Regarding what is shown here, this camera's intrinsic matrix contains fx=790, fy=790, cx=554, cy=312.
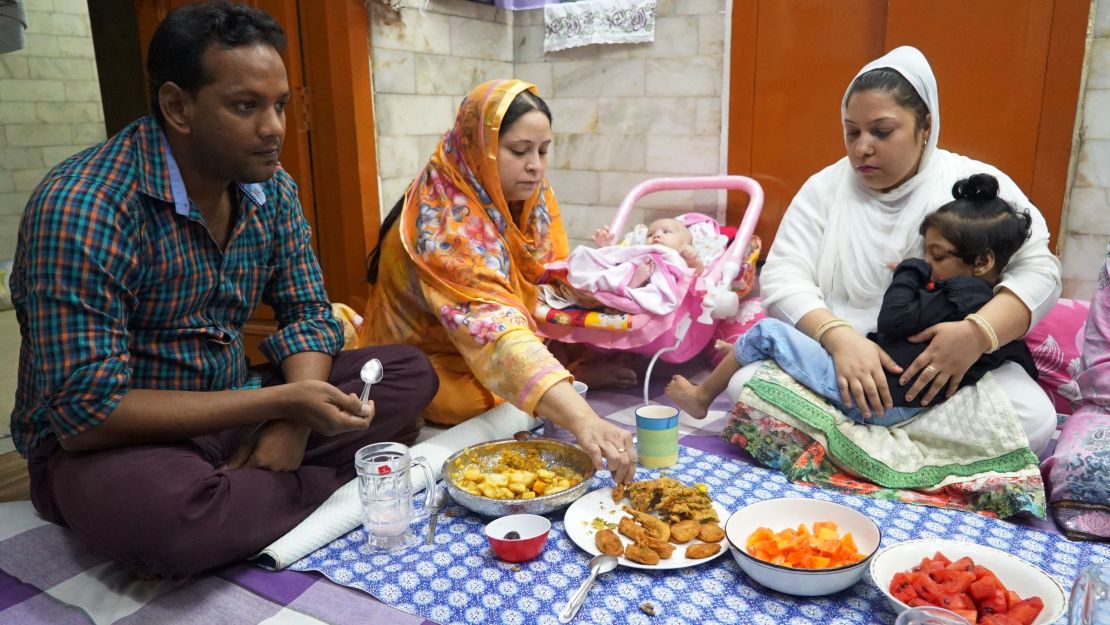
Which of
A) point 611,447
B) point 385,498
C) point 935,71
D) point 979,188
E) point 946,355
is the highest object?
point 935,71

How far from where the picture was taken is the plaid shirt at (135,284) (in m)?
1.44

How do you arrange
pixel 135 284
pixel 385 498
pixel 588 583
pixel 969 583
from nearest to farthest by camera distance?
1. pixel 969 583
2. pixel 588 583
3. pixel 135 284
4. pixel 385 498

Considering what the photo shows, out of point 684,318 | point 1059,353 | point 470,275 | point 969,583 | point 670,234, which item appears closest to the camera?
point 969,583

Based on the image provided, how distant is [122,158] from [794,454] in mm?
1672

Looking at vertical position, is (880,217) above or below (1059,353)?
above

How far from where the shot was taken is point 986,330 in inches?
74.6

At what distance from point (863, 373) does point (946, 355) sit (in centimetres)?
Result: 19

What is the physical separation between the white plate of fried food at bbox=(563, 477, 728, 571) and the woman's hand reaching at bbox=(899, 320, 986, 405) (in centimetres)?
62

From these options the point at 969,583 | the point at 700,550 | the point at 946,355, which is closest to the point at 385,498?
the point at 700,550

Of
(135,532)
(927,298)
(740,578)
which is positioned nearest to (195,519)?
(135,532)

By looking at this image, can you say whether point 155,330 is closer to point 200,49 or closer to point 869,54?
point 200,49

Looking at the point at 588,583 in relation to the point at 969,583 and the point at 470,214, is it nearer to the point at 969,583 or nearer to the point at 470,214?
the point at 969,583

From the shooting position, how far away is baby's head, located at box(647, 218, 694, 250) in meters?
2.98

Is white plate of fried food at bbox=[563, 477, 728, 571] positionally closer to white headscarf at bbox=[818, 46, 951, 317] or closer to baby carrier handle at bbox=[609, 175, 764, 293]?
white headscarf at bbox=[818, 46, 951, 317]
